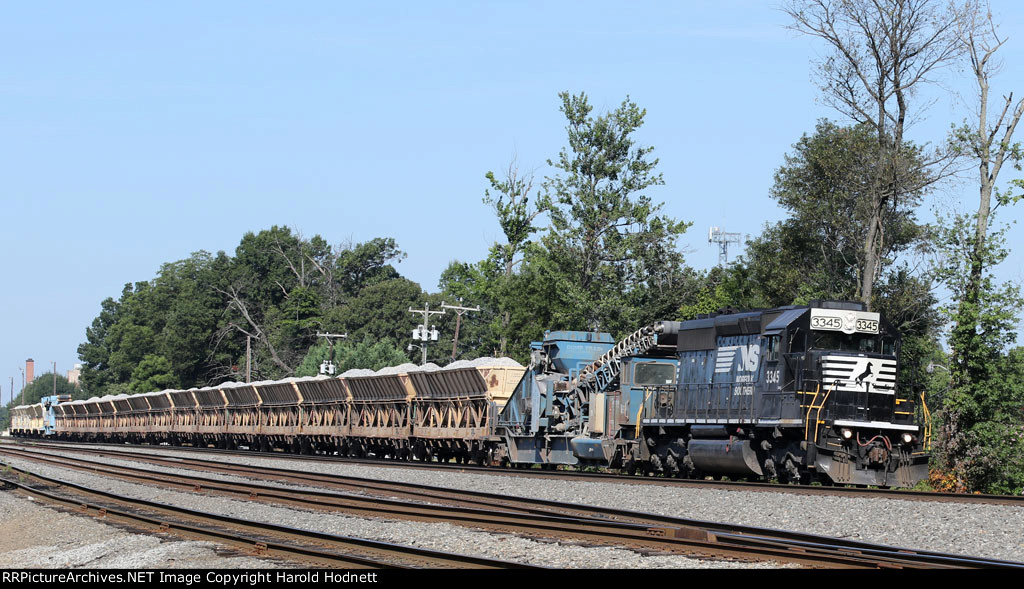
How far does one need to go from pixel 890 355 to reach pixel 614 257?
29402mm

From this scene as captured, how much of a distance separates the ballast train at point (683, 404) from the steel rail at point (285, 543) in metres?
10.6

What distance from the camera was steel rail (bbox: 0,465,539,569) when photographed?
10383mm

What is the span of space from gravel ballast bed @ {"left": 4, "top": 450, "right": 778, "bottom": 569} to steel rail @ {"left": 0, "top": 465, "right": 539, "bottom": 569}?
0.76m

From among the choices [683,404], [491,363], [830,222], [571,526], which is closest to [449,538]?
[571,526]

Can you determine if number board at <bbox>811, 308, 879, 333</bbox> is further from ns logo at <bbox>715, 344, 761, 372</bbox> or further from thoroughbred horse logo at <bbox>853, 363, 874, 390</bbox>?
ns logo at <bbox>715, 344, 761, 372</bbox>

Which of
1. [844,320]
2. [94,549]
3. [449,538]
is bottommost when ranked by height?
[94,549]

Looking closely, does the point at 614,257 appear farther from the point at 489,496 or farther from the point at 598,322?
the point at 489,496

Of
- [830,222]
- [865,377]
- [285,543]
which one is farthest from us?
[830,222]

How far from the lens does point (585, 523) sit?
13328mm

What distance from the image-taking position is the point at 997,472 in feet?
89.2

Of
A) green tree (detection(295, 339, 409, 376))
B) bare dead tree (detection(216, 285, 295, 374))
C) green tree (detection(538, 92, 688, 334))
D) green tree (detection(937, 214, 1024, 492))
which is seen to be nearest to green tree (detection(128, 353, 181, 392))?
bare dead tree (detection(216, 285, 295, 374))

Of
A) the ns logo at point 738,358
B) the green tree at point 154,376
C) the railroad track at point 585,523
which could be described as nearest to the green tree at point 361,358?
the green tree at point 154,376

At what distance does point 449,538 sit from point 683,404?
12.4 m

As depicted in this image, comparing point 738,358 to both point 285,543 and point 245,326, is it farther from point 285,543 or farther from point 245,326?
point 245,326
